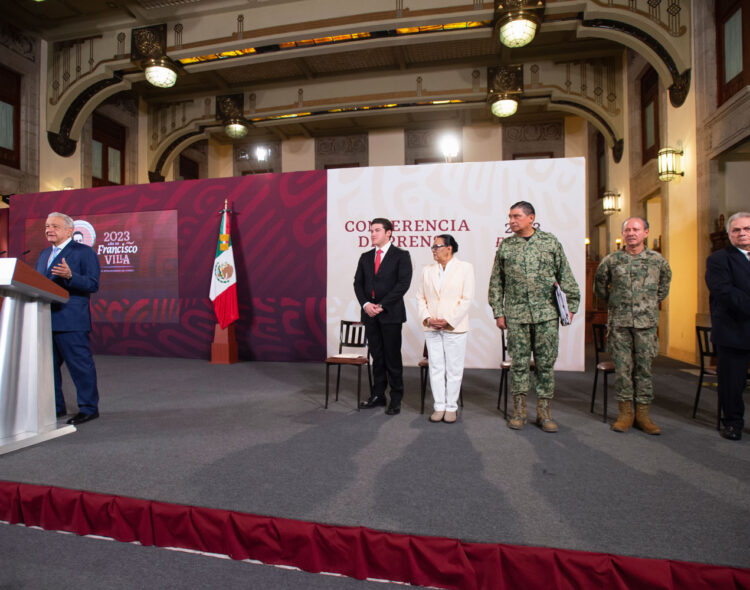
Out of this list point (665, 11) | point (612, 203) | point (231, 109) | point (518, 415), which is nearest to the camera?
point (518, 415)

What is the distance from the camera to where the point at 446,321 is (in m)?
3.25

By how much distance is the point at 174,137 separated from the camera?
10.9 metres

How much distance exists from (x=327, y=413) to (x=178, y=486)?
158cm

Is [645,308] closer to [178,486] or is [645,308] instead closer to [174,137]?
[178,486]

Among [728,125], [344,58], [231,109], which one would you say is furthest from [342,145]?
[728,125]

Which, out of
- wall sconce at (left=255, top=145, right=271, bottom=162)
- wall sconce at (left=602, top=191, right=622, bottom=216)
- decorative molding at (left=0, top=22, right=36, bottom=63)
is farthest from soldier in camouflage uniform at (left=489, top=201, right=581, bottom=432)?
wall sconce at (left=255, top=145, right=271, bottom=162)

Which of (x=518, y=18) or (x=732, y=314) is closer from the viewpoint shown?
(x=732, y=314)

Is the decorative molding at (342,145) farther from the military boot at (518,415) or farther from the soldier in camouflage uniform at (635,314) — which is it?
the military boot at (518,415)

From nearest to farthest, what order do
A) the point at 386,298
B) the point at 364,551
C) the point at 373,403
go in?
the point at 364,551, the point at 386,298, the point at 373,403

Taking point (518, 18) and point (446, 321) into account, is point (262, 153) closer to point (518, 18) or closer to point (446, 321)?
point (518, 18)

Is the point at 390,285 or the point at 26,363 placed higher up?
the point at 390,285

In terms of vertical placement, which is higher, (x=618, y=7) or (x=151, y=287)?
(x=618, y=7)

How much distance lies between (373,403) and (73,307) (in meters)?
2.42

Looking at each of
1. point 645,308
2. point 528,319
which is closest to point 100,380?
point 528,319
